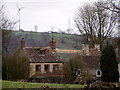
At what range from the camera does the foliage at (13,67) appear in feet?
61.4

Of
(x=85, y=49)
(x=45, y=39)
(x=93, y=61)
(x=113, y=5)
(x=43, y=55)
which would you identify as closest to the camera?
(x=113, y=5)

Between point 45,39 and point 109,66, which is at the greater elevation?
point 45,39

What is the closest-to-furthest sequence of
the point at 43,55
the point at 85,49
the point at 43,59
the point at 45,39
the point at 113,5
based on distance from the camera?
the point at 113,5, the point at 43,59, the point at 43,55, the point at 85,49, the point at 45,39

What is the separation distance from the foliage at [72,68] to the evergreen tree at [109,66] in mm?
2044

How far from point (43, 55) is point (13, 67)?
34.9 ft

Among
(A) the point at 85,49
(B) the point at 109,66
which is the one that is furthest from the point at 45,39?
(B) the point at 109,66

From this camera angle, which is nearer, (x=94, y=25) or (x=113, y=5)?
(x=113, y=5)

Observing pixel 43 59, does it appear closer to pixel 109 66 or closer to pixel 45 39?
pixel 45 39

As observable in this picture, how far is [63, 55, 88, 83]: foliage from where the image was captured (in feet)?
66.3

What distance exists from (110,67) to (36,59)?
9580 millimetres

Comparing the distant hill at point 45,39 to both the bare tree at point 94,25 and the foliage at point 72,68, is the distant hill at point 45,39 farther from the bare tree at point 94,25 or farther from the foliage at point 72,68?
the foliage at point 72,68

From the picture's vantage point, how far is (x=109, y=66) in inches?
821

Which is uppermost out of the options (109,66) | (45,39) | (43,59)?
(45,39)

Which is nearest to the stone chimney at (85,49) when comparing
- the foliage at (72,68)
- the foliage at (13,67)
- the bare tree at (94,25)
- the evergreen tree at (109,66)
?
the bare tree at (94,25)
